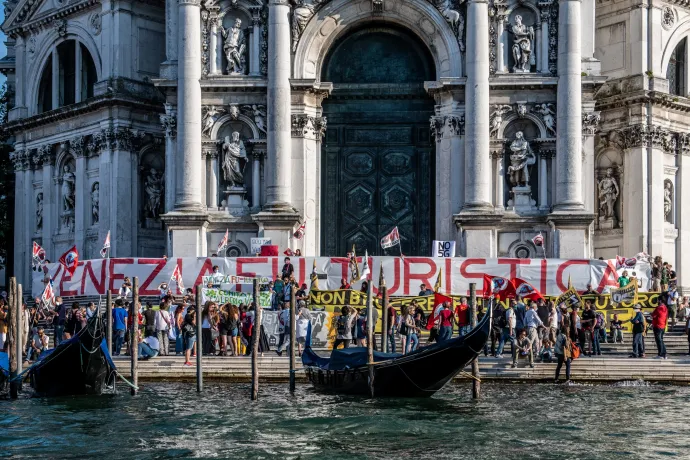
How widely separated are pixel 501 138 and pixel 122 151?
13739 millimetres

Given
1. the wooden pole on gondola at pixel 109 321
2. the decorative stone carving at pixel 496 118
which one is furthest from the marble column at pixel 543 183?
the wooden pole on gondola at pixel 109 321

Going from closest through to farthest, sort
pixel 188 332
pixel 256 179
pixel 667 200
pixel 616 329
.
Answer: pixel 188 332 < pixel 616 329 < pixel 256 179 < pixel 667 200

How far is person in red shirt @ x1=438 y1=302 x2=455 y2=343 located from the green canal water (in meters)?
1.33

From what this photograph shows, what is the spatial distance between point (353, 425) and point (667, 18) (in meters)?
26.3

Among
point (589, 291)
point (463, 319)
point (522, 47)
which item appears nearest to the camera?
point (463, 319)

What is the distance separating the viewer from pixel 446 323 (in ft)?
111

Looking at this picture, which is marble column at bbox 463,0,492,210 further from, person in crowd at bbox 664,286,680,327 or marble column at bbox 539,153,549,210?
person in crowd at bbox 664,286,680,327

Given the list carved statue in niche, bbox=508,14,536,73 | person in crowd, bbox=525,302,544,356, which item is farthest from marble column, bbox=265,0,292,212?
person in crowd, bbox=525,302,544,356

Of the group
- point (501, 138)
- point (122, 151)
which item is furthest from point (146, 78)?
point (501, 138)

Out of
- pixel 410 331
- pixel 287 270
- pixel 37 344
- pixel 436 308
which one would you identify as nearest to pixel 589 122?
pixel 436 308

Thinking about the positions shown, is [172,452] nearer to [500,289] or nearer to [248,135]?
[500,289]

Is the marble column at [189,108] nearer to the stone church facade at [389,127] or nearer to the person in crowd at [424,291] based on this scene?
the stone church facade at [389,127]

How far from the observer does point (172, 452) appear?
24.2 meters

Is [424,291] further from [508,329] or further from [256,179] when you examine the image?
[256,179]
